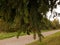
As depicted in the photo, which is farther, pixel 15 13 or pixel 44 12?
pixel 15 13

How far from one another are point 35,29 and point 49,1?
63cm

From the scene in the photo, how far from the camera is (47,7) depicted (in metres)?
4.29

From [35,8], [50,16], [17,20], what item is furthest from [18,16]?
[50,16]

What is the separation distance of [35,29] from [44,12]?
1.33 feet

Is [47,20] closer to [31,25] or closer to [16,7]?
[31,25]

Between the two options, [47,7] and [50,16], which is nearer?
[47,7]

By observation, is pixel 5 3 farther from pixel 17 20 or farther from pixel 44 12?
pixel 44 12

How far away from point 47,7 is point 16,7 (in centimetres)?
59

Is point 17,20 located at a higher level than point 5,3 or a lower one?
lower

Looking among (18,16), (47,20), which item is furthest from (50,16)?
(18,16)

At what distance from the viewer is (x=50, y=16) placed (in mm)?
4621

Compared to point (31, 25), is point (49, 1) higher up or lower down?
higher up

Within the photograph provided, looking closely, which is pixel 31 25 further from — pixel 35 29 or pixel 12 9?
pixel 12 9

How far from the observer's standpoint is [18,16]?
433cm
